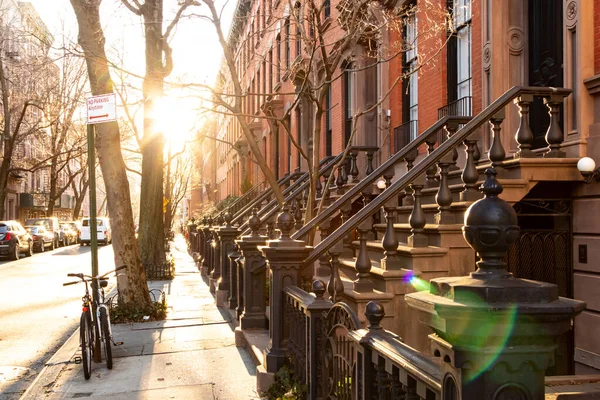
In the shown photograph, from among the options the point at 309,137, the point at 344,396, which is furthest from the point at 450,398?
the point at 309,137

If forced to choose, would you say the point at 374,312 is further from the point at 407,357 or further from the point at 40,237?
the point at 40,237

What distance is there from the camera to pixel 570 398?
4219 millimetres

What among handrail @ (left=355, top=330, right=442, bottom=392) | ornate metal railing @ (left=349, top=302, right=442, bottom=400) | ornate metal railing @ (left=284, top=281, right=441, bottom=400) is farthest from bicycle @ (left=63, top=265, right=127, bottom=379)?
handrail @ (left=355, top=330, right=442, bottom=392)

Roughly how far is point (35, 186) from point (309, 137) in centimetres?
5571

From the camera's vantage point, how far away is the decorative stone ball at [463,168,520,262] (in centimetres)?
212

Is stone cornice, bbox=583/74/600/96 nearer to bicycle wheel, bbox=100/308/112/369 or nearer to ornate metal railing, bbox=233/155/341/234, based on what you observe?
ornate metal railing, bbox=233/155/341/234

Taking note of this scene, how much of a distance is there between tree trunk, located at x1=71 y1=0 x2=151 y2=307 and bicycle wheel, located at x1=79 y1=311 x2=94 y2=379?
10.7ft

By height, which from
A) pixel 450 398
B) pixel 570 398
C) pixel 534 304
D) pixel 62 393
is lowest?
pixel 62 393

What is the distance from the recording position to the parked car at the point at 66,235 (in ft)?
145

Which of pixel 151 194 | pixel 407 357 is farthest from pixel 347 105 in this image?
pixel 407 357

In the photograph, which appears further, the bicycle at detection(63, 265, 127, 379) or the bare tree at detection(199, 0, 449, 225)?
the bare tree at detection(199, 0, 449, 225)

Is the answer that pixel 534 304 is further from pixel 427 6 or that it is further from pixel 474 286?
pixel 427 6

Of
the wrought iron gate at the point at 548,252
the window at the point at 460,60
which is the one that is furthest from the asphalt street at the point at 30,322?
the window at the point at 460,60

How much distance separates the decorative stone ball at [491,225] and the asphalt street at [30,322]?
602cm
